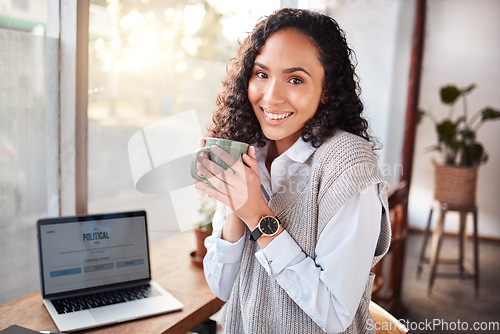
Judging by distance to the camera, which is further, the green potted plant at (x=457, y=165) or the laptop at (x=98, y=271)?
the green potted plant at (x=457, y=165)

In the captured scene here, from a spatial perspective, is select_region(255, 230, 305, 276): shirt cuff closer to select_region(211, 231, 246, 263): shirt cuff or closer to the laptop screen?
select_region(211, 231, 246, 263): shirt cuff

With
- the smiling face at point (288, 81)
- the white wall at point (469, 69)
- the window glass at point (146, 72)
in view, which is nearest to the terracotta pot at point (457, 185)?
the white wall at point (469, 69)

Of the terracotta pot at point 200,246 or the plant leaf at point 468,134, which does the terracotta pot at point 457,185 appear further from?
the terracotta pot at point 200,246

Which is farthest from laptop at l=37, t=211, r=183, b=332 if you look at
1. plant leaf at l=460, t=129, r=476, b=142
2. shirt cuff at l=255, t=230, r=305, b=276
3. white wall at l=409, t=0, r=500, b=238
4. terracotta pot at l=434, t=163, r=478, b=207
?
white wall at l=409, t=0, r=500, b=238

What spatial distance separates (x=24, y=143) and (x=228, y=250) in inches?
27.9

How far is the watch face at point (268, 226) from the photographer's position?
0.97 metres

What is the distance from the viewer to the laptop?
1.16 meters

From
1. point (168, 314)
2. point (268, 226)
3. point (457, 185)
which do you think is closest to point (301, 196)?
point (268, 226)

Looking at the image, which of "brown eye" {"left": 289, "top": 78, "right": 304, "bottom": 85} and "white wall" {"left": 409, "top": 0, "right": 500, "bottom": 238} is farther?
"white wall" {"left": 409, "top": 0, "right": 500, "bottom": 238}

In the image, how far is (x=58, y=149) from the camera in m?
1.40

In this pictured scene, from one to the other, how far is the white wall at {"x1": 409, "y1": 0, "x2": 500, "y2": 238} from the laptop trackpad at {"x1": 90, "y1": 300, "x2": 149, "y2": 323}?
4.30 m

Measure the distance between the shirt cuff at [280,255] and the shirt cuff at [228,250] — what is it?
0.17 metres

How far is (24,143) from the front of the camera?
4.28 feet

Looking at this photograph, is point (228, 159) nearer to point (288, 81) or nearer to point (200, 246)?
point (288, 81)
